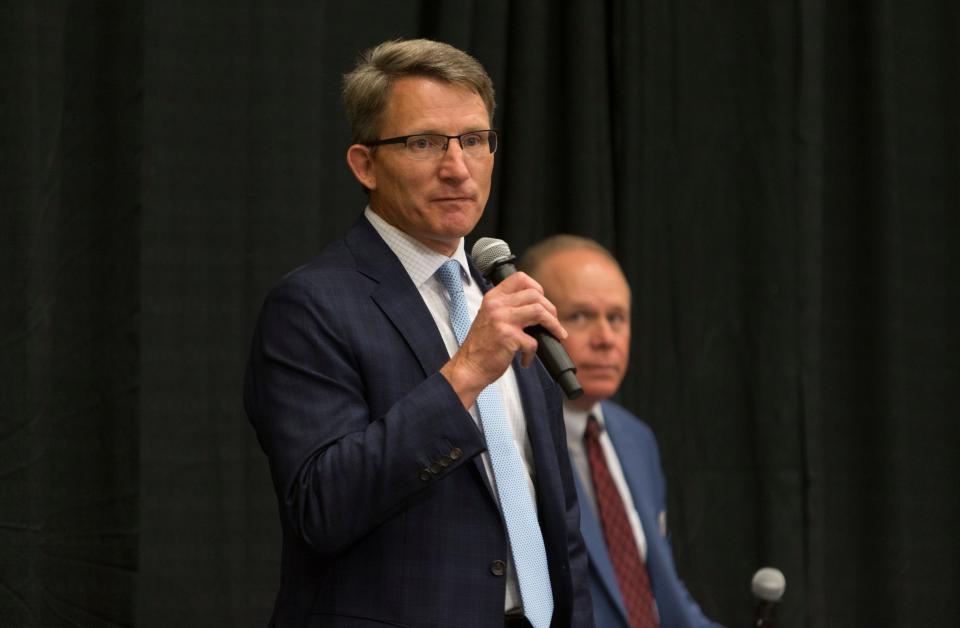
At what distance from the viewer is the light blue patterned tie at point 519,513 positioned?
1.71 meters

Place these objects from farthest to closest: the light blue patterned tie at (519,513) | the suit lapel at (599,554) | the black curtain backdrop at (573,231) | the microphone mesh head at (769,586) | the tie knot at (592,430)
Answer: the black curtain backdrop at (573,231) < the tie knot at (592,430) < the suit lapel at (599,554) < the microphone mesh head at (769,586) < the light blue patterned tie at (519,513)

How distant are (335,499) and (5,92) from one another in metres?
1.65

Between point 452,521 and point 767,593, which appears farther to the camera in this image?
point 767,593

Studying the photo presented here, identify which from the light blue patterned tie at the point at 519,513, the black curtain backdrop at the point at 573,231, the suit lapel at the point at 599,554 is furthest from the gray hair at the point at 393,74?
the black curtain backdrop at the point at 573,231

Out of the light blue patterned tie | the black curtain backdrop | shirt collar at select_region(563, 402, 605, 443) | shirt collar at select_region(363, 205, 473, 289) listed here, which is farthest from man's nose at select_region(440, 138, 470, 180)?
the black curtain backdrop

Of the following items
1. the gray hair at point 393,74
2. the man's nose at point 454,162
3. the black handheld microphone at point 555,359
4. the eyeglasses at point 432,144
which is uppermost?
the gray hair at point 393,74

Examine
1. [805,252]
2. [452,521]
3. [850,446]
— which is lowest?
[850,446]

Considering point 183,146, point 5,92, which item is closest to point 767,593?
point 183,146

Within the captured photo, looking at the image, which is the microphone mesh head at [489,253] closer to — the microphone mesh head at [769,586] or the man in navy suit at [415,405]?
the man in navy suit at [415,405]

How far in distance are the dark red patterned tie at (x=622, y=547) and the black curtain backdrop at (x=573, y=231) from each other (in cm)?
83

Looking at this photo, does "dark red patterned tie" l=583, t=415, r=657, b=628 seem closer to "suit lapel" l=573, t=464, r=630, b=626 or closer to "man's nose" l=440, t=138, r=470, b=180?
"suit lapel" l=573, t=464, r=630, b=626

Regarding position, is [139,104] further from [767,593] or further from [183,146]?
[767,593]

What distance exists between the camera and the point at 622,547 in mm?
2457

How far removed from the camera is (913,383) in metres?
3.79
